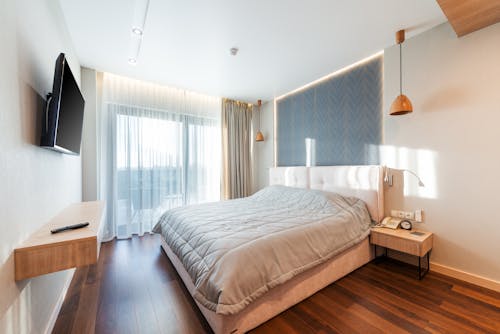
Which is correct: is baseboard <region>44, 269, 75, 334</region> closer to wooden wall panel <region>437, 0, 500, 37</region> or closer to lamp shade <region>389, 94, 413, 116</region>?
lamp shade <region>389, 94, 413, 116</region>

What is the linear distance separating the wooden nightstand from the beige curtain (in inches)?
109

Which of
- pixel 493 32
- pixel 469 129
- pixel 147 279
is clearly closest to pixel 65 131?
pixel 147 279

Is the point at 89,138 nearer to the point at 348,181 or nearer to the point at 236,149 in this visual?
the point at 236,149

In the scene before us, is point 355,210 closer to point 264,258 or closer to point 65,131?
point 264,258

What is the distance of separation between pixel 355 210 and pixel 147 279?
99.9 inches

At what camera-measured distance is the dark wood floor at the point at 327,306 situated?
4.81 ft

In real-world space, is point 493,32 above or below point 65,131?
above

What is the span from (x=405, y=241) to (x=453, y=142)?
1.16m

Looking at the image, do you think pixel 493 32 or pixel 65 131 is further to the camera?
pixel 493 32

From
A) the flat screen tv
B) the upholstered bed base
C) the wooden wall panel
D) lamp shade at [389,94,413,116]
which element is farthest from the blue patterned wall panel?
the flat screen tv

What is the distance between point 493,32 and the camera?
1828mm

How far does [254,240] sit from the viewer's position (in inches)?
60.9

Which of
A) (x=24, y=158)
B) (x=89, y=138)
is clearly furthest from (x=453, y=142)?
(x=89, y=138)

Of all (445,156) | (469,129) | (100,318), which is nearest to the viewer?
(100,318)
